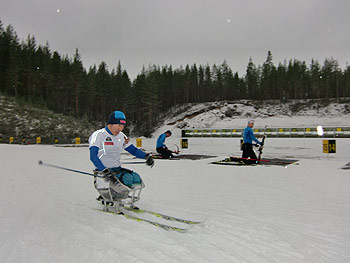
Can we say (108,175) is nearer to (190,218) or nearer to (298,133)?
(190,218)

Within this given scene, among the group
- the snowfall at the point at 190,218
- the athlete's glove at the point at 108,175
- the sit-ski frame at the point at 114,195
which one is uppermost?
the athlete's glove at the point at 108,175

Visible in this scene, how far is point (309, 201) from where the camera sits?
5672mm

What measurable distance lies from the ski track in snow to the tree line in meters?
45.9

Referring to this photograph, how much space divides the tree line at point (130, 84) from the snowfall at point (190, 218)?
45.6 metres

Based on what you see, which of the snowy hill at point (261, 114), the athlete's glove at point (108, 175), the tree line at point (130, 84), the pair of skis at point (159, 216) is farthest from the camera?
the tree line at point (130, 84)

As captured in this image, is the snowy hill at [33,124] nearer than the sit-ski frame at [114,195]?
No

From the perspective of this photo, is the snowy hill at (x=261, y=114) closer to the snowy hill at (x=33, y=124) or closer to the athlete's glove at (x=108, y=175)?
the snowy hill at (x=33, y=124)

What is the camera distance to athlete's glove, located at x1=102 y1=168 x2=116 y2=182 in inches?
173

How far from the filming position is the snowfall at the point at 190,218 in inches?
121

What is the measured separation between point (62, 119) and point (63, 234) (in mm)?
41736

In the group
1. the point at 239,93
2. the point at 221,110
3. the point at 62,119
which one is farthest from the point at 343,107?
the point at 62,119

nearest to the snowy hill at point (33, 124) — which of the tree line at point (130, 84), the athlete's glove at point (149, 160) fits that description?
the tree line at point (130, 84)

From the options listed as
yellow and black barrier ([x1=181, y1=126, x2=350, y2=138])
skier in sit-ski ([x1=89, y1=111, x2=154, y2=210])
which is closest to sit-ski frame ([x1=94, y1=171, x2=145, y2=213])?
skier in sit-ski ([x1=89, y1=111, x2=154, y2=210])

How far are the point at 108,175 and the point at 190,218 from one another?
165 cm
